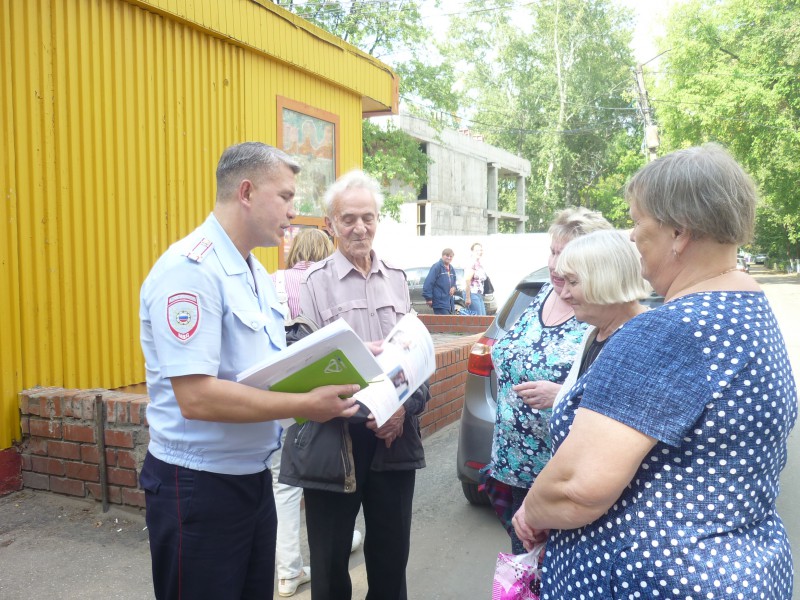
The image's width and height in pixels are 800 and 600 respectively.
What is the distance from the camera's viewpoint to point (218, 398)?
189 cm

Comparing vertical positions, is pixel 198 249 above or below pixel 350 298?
above

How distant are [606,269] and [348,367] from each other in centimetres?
101

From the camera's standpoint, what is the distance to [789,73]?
28.0 meters

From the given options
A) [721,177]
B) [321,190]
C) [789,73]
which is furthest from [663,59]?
[721,177]

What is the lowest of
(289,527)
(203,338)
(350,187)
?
(289,527)

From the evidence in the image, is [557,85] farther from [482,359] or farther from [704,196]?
[704,196]

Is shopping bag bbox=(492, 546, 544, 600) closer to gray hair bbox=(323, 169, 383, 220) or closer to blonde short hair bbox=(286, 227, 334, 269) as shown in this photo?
gray hair bbox=(323, 169, 383, 220)

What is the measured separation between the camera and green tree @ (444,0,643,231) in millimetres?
40625

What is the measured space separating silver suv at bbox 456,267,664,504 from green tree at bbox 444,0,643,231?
36.4 m

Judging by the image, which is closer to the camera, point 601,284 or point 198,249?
point 198,249

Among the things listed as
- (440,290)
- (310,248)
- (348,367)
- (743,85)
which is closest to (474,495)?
(310,248)

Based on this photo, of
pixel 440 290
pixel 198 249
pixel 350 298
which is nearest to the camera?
pixel 198 249

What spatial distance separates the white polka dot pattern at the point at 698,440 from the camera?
4.64ft

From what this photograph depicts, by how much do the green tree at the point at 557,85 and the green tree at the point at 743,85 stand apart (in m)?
7.36
